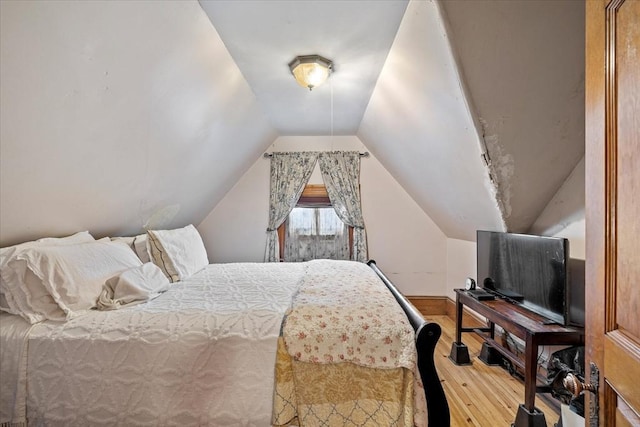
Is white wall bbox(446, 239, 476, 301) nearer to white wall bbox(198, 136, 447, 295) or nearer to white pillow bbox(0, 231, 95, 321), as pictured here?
white wall bbox(198, 136, 447, 295)

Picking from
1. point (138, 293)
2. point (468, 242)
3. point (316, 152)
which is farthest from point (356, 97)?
point (138, 293)

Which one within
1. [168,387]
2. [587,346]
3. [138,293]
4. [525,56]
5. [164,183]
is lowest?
[168,387]

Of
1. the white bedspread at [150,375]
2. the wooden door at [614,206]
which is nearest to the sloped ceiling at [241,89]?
the white bedspread at [150,375]

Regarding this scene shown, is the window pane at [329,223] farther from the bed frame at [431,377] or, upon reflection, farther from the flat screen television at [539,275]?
the bed frame at [431,377]

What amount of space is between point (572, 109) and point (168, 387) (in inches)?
104

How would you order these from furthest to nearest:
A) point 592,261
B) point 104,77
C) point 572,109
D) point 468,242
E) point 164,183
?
1. point 468,242
2. point 164,183
3. point 572,109
4. point 104,77
5. point 592,261

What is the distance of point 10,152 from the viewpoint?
1.64 meters

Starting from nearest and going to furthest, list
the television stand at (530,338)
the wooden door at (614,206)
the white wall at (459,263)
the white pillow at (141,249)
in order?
the wooden door at (614,206), the television stand at (530,338), the white pillow at (141,249), the white wall at (459,263)

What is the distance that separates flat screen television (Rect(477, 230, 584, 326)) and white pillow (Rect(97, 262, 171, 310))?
8.21 feet

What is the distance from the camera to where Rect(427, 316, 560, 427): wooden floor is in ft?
6.72

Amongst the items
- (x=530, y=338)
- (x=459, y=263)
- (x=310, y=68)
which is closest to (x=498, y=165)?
(x=530, y=338)

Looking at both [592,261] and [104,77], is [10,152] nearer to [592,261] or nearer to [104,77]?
[104,77]

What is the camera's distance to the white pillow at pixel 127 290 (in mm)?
1929

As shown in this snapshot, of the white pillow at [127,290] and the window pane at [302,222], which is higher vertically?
the window pane at [302,222]
